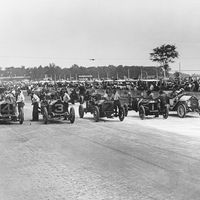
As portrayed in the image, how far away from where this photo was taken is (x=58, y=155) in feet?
36.0

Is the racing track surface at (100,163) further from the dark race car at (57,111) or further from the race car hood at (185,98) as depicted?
the race car hood at (185,98)

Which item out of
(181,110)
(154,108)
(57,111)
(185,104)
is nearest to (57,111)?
(57,111)

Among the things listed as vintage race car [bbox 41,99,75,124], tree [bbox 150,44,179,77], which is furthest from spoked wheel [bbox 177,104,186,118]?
tree [bbox 150,44,179,77]

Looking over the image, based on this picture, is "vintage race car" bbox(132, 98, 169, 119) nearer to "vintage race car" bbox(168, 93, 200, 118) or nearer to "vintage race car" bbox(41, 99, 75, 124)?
"vintage race car" bbox(168, 93, 200, 118)

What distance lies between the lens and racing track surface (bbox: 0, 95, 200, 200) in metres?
7.39

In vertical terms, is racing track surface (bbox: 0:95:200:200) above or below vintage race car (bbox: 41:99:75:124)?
below

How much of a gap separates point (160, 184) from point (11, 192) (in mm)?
2583

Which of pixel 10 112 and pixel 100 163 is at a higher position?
pixel 10 112

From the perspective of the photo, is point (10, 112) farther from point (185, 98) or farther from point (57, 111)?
point (185, 98)

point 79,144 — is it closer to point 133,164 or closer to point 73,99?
point 133,164

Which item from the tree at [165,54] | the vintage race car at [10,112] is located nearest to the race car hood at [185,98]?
the vintage race car at [10,112]

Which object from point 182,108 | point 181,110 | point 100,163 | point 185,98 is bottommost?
point 100,163

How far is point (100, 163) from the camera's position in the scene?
988cm

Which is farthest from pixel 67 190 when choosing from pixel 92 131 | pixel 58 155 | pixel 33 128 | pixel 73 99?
pixel 73 99
